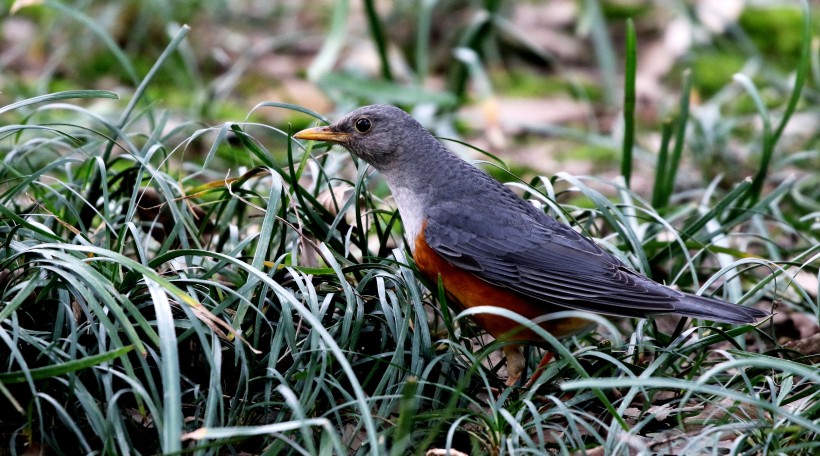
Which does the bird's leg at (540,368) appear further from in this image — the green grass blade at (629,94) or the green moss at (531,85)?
the green moss at (531,85)

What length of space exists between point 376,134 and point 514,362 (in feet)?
4.04

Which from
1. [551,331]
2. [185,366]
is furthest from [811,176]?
[185,366]

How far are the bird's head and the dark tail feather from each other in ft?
4.76

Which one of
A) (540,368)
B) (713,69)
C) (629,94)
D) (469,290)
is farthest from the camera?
(713,69)

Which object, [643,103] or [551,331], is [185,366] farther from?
[643,103]

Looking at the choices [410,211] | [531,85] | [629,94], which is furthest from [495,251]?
[531,85]

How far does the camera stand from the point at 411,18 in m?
9.41

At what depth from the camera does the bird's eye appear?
4.45 m

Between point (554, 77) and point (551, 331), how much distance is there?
20.0 ft

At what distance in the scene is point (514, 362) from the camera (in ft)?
13.1

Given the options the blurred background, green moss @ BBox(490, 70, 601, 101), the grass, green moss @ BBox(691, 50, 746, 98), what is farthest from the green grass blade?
green moss @ BBox(691, 50, 746, 98)

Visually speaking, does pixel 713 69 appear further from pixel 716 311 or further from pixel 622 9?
pixel 716 311

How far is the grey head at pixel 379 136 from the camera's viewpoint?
14.5 ft

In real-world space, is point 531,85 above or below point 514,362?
above
